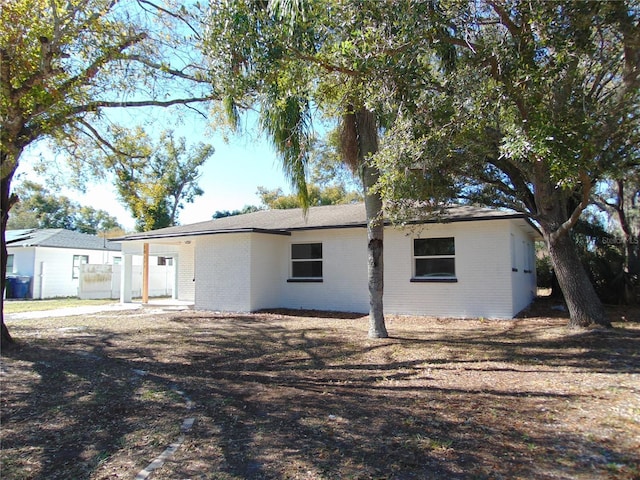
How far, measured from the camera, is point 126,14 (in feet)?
27.8

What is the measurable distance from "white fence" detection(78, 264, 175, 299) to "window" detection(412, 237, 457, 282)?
13.7m

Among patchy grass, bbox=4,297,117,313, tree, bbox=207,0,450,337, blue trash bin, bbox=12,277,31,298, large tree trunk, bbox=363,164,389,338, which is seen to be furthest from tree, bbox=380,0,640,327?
blue trash bin, bbox=12,277,31,298

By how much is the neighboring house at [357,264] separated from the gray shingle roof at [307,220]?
0.17ft

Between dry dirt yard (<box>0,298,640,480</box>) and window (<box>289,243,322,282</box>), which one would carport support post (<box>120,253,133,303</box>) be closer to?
window (<box>289,243,322,282</box>)

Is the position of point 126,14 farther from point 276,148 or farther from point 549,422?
point 549,422

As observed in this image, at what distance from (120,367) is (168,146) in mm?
7676

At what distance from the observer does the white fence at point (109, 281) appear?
76.0 ft

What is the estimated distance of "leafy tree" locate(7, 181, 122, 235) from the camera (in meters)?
47.4

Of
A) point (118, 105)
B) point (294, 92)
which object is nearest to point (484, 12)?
point (294, 92)

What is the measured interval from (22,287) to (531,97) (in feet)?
84.4

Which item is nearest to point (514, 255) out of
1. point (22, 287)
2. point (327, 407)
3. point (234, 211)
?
point (327, 407)

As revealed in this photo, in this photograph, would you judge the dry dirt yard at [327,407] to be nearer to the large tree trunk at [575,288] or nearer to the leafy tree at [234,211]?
the large tree trunk at [575,288]

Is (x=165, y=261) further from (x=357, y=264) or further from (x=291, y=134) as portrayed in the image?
(x=291, y=134)

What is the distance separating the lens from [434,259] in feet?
44.8
